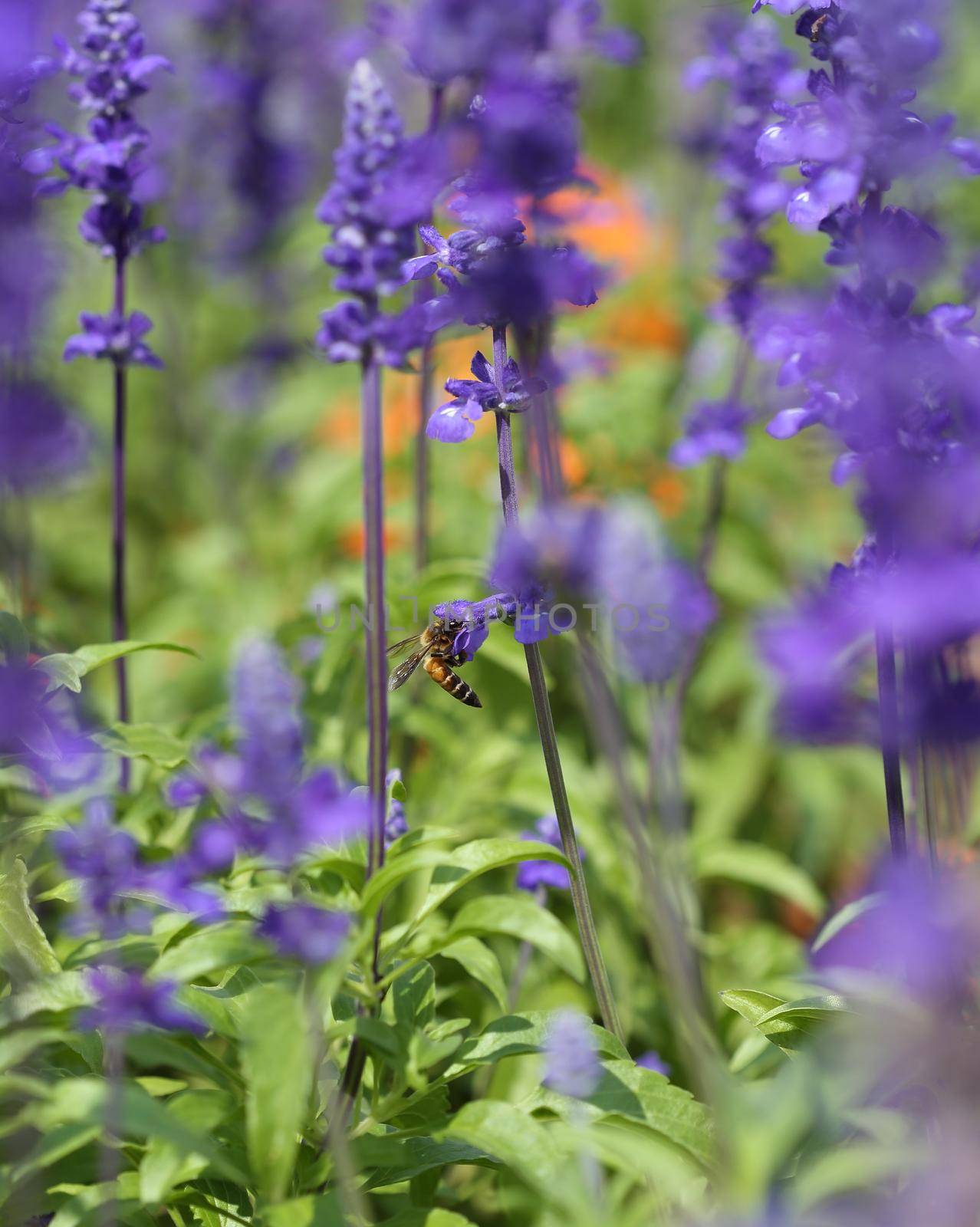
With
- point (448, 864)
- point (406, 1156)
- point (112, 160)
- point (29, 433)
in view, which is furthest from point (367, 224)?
point (406, 1156)

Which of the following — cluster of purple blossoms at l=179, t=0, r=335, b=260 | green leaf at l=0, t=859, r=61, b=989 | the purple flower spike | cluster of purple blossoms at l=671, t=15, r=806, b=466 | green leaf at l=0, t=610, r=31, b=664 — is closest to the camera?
green leaf at l=0, t=859, r=61, b=989

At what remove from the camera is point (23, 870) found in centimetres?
243

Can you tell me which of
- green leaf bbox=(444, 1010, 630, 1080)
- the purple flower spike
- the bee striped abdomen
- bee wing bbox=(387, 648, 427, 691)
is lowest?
green leaf bbox=(444, 1010, 630, 1080)

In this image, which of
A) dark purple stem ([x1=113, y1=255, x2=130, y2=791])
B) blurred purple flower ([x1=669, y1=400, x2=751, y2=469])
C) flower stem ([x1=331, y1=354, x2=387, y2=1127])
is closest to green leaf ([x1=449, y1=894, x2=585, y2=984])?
flower stem ([x1=331, y1=354, x2=387, y2=1127])

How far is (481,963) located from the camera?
2455mm

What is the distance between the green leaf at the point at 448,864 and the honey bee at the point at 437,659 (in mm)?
464

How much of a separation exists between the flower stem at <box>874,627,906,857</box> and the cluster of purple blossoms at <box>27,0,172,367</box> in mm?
1933

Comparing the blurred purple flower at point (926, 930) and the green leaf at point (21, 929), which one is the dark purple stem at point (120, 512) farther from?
the blurred purple flower at point (926, 930)

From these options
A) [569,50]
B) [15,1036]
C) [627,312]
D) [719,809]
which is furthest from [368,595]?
[627,312]

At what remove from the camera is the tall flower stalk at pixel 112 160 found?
2.88 metres

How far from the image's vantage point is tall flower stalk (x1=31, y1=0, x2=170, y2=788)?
113 inches

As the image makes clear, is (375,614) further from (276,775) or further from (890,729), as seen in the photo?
(890,729)

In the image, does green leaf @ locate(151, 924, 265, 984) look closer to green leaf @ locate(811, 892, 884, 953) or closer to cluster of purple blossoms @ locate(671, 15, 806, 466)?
green leaf @ locate(811, 892, 884, 953)

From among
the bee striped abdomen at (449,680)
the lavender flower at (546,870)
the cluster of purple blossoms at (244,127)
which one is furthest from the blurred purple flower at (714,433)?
the cluster of purple blossoms at (244,127)
